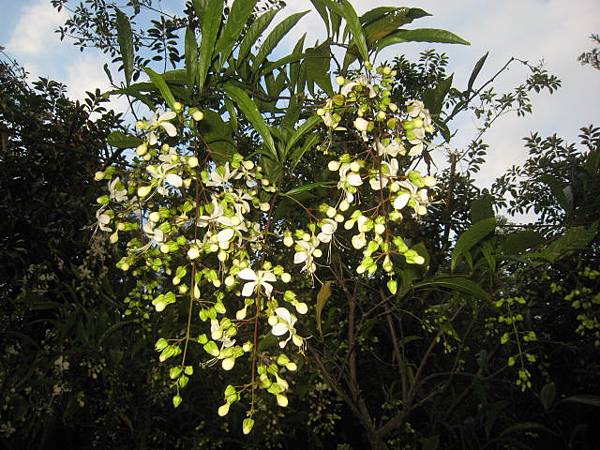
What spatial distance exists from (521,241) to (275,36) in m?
0.72

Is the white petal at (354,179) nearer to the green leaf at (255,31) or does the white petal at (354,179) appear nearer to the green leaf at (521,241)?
the green leaf at (255,31)

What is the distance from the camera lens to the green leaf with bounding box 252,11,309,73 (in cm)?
84

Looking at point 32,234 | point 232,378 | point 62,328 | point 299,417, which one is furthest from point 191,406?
point 32,234

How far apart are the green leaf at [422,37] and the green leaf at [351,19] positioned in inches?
3.4

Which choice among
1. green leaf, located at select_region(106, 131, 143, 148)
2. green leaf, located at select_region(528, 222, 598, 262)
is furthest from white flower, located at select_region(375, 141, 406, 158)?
green leaf, located at select_region(528, 222, 598, 262)

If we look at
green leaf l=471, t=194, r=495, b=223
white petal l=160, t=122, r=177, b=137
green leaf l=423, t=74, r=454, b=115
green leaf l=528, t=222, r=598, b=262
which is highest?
green leaf l=423, t=74, r=454, b=115

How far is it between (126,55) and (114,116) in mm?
1595

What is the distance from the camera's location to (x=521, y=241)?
1.05 metres

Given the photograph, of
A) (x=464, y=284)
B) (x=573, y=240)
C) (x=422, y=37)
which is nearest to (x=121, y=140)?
(x=422, y=37)

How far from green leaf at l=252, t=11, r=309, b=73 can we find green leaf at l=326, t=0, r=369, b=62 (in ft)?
0.49

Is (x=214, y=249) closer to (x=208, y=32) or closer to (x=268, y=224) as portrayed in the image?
(x=268, y=224)

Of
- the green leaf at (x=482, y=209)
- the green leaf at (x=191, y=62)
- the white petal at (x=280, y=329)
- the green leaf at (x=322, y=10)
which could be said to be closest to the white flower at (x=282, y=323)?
the white petal at (x=280, y=329)

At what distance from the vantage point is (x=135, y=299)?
180 centimetres

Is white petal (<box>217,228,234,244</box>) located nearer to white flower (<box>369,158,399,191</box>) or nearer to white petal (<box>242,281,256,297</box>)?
white petal (<box>242,281,256,297</box>)
